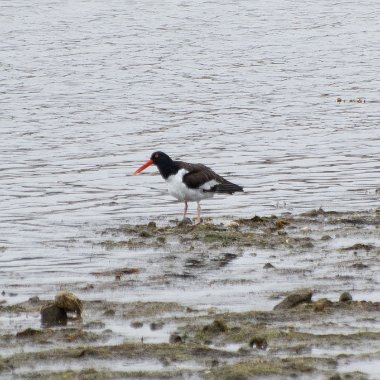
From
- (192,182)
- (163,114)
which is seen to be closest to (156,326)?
(192,182)

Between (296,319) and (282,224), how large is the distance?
4.81 m

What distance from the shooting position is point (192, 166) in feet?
49.9

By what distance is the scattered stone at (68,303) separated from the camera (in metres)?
9.06

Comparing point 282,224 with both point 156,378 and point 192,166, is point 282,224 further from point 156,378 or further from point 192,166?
point 156,378

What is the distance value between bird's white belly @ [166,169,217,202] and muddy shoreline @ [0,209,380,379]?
1749mm

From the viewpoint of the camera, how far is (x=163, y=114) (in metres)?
27.0

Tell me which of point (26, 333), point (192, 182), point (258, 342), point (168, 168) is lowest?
point (258, 342)

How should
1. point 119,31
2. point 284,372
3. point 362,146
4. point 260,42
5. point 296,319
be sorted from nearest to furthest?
point 284,372 → point 296,319 → point 362,146 → point 260,42 → point 119,31

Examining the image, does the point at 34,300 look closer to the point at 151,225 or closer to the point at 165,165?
the point at 151,225

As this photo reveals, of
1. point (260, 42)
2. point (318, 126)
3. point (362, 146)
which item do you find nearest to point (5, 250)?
point (362, 146)

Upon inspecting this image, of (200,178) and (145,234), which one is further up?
(200,178)

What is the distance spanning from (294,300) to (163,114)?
59.2 ft

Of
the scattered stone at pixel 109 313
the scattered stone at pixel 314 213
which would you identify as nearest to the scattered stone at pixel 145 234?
the scattered stone at pixel 314 213

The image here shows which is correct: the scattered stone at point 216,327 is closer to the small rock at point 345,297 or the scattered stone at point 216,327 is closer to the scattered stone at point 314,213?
the small rock at point 345,297
